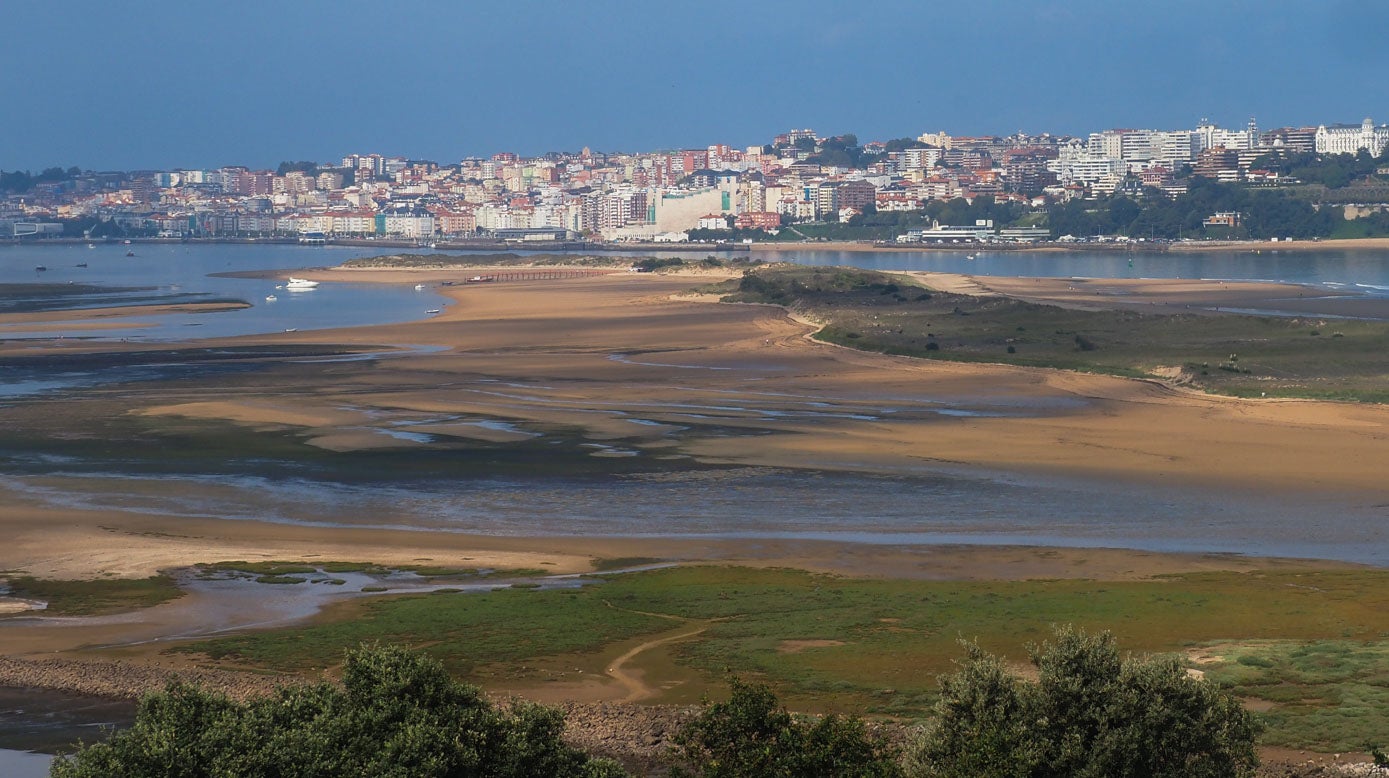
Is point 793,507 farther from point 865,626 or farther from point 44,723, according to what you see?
point 44,723

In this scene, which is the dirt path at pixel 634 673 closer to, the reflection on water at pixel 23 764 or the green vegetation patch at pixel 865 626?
the green vegetation patch at pixel 865 626

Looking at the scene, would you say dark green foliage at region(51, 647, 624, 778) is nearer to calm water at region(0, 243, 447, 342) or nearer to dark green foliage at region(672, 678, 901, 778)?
dark green foliage at region(672, 678, 901, 778)

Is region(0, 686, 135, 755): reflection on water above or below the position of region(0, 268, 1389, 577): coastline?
above

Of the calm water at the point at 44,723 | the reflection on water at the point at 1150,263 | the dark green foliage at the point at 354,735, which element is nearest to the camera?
the dark green foliage at the point at 354,735

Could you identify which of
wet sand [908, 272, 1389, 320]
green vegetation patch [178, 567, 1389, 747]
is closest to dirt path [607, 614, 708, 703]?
green vegetation patch [178, 567, 1389, 747]

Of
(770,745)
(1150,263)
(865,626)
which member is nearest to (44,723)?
(770,745)

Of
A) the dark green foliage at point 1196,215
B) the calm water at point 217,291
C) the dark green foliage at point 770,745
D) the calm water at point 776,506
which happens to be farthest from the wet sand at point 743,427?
the dark green foliage at point 1196,215
